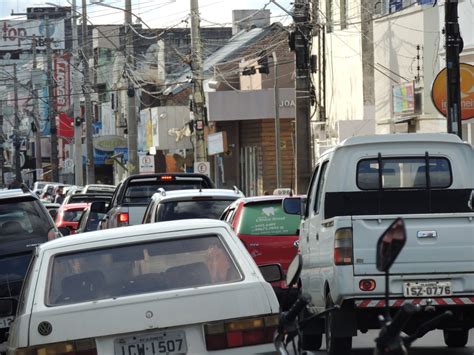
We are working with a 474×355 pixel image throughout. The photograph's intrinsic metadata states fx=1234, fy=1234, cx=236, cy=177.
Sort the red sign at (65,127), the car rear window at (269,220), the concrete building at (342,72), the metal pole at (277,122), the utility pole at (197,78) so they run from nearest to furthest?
the car rear window at (269,220)
the concrete building at (342,72)
the metal pole at (277,122)
the utility pole at (197,78)
the red sign at (65,127)

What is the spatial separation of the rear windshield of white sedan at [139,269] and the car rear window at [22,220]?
235 inches

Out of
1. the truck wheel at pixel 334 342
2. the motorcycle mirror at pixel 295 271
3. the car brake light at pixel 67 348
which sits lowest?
the truck wheel at pixel 334 342

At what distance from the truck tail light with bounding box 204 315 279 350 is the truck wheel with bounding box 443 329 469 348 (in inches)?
212

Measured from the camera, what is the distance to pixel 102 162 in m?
83.4

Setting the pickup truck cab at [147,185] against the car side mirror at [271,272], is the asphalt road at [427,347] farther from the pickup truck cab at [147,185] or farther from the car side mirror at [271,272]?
the pickup truck cab at [147,185]

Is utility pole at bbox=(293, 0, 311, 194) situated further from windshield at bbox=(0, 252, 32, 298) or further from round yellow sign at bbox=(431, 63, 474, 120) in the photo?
windshield at bbox=(0, 252, 32, 298)

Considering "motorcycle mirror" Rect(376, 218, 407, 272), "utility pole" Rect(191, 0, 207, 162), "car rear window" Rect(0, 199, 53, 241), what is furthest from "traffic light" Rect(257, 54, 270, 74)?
"motorcycle mirror" Rect(376, 218, 407, 272)

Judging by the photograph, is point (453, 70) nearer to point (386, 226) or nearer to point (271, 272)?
point (386, 226)

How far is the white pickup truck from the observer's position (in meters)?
10.4

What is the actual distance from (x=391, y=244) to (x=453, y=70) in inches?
576

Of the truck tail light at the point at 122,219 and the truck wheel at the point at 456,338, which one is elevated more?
the truck tail light at the point at 122,219

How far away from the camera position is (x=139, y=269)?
7.57 meters

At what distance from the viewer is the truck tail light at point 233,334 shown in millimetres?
7152

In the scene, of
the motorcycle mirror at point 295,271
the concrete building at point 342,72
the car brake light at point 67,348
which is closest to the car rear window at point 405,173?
the car brake light at point 67,348
